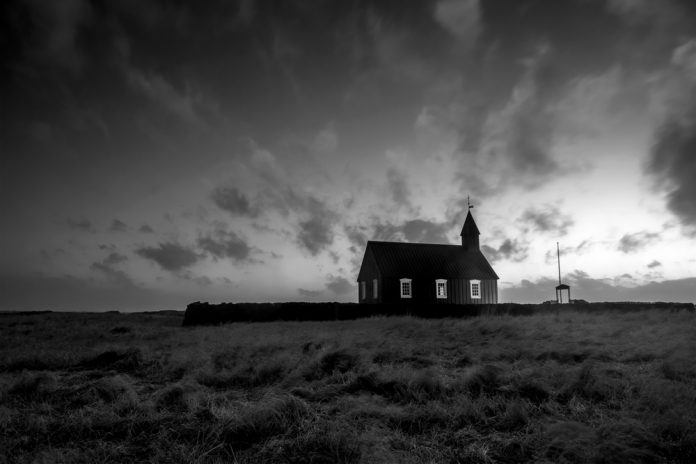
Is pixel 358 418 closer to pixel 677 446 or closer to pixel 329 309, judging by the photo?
pixel 677 446

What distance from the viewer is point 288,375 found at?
7891 mm

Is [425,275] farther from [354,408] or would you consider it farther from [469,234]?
[354,408]

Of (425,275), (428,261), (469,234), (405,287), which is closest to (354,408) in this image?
(405,287)

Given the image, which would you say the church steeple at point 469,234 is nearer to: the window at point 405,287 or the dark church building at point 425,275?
the dark church building at point 425,275

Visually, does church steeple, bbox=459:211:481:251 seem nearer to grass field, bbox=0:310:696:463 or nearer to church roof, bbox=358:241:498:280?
church roof, bbox=358:241:498:280

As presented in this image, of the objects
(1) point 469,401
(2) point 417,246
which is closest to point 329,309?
(2) point 417,246

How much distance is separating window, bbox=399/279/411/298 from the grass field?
83.9 feet

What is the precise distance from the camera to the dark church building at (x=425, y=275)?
35.8 metres

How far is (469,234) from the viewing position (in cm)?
4103

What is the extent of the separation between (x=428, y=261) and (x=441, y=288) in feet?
8.75

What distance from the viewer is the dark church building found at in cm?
3581

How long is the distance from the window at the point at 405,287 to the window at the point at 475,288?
6.02 meters

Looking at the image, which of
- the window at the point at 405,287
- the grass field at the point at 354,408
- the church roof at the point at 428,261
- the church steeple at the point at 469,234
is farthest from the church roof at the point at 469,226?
the grass field at the point at 354,408

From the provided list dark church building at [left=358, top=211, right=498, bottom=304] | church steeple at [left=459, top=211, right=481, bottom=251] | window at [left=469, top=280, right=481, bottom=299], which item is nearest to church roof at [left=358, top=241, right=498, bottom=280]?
dark church building at [left=358, top=211, right=498, bottom=304]
